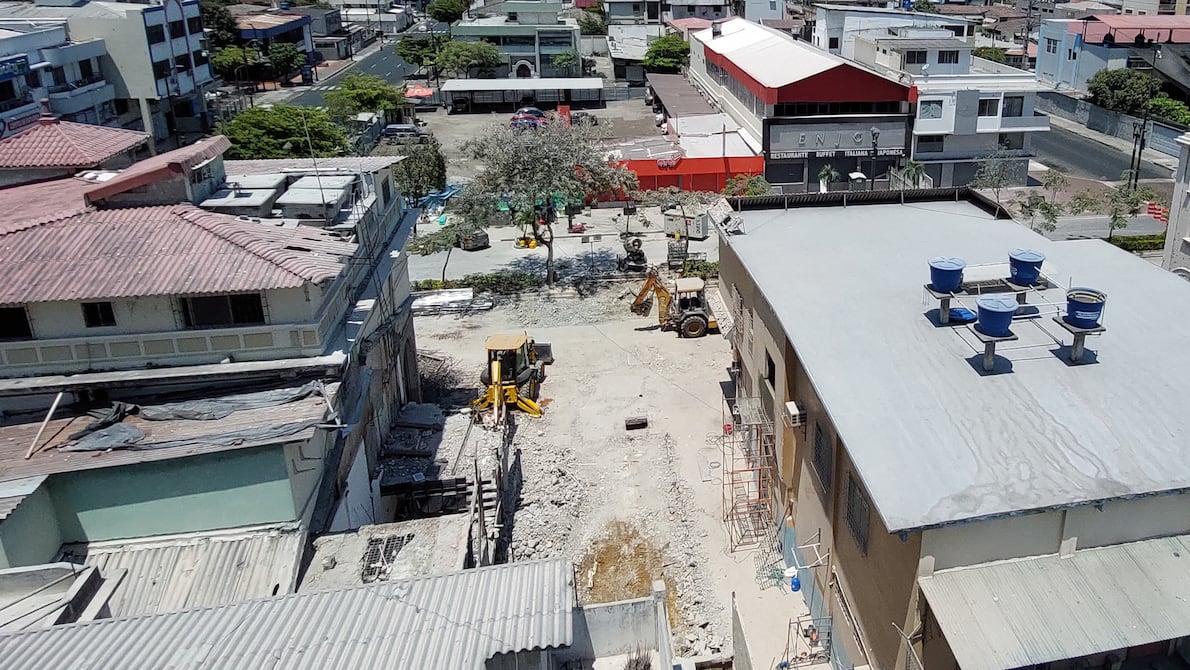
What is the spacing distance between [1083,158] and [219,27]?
3485 inches

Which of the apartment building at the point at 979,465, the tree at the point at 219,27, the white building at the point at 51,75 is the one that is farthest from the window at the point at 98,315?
the tree at the point at 219,27

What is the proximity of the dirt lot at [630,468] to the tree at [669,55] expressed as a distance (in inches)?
2319

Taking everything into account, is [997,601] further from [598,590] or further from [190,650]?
[190,650]

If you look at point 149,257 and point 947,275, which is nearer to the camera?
point 947,275

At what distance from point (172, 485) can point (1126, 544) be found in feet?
59.6

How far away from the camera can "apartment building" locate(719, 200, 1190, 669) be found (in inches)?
534

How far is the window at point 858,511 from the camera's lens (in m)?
16.4

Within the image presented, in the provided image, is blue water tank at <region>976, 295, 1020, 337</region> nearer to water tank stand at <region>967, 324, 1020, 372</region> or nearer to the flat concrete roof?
water tank stand at <region>967, 324, 1020, 372</region>

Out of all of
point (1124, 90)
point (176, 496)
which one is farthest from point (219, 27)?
point (176, 496)

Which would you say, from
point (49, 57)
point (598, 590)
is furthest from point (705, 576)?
point (49, 57)

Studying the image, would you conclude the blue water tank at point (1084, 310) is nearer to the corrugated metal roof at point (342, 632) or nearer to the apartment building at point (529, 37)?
the corrugated metal roof at point (342, 632)

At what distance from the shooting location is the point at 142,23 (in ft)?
209

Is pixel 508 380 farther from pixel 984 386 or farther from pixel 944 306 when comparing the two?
pixel 984 386

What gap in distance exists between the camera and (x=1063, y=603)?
13508 mm
